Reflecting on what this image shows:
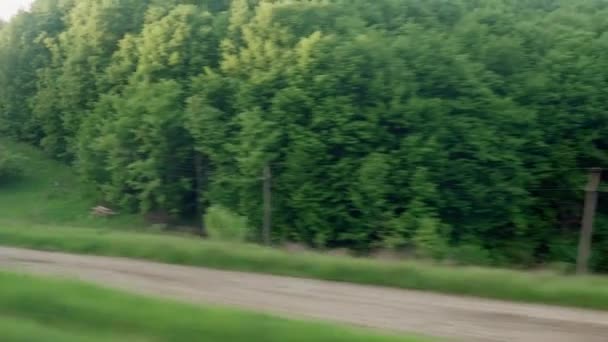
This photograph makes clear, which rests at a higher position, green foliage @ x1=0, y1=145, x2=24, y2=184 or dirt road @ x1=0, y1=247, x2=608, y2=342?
green foliage @ x1=0, y1=145, x2=24, y2=184

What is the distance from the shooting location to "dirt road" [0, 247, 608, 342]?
7211 millimetres

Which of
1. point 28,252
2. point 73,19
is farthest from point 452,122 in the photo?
point 73,19

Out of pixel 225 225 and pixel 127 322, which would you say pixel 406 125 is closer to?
pixel 225 225

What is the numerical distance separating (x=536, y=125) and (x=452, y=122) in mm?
2333

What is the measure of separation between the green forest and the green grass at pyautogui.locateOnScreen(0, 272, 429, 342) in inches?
Answer: 428

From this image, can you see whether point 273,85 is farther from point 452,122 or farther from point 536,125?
point 536,125

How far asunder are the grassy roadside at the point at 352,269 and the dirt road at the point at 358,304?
0.23 meters

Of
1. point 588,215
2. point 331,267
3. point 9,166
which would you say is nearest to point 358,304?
point 331,267

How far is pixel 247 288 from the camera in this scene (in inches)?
365

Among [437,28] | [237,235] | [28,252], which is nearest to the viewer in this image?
[28,252]

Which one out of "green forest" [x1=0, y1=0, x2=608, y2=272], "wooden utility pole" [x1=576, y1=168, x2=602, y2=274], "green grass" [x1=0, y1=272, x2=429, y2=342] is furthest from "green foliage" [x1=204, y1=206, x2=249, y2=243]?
"green grass" [x1=0, y1=272, x2=429, y2=342]

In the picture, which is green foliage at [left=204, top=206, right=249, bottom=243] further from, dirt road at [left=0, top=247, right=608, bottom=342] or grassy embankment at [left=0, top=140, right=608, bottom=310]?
dirt road at [left=0, top=247, right=608, bottom=342]

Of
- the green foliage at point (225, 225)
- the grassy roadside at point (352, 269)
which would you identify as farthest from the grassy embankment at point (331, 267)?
the green foliage at point (225, 225)

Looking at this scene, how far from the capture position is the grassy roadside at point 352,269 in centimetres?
857
